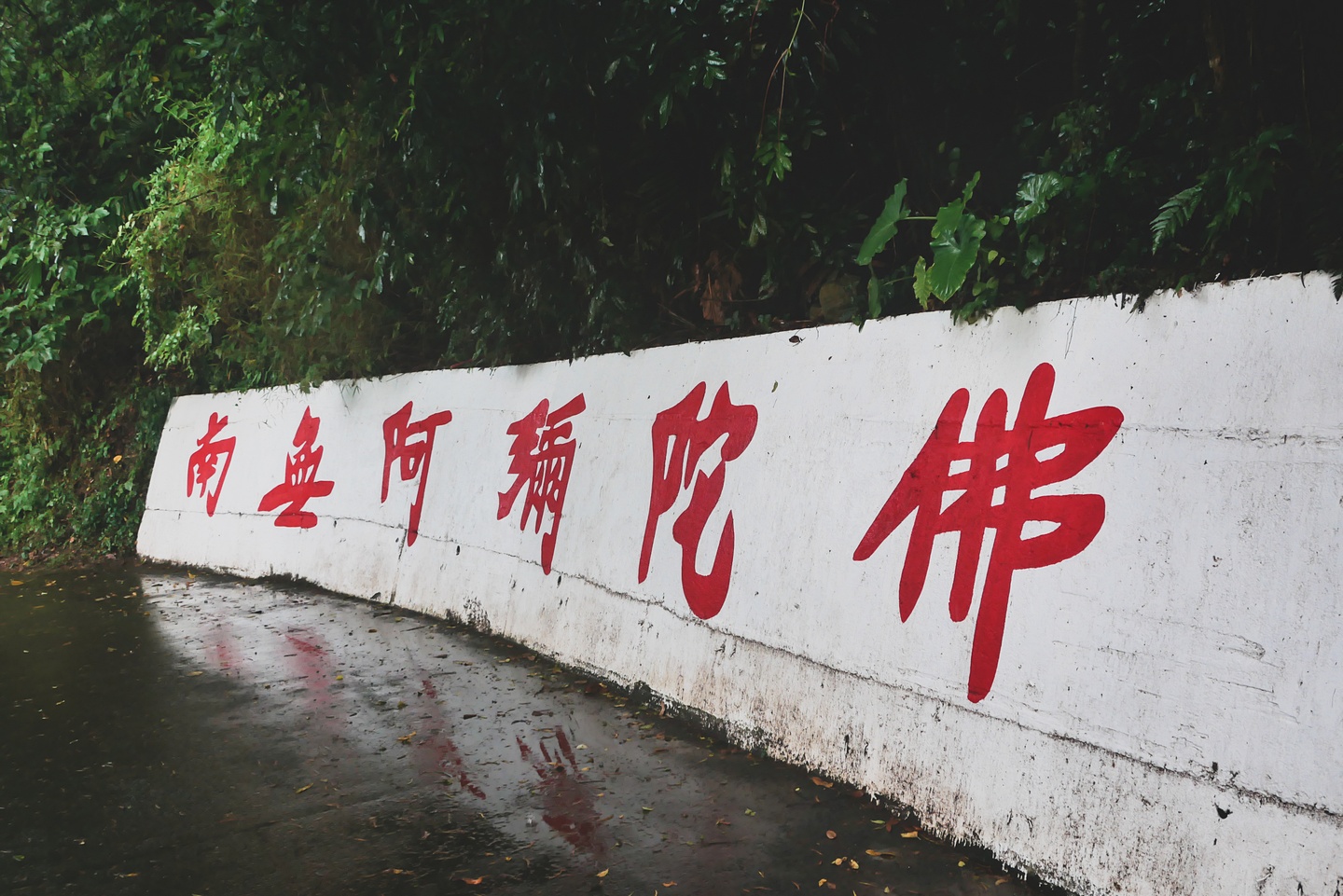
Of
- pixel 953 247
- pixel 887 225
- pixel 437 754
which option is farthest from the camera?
pixel 437 754

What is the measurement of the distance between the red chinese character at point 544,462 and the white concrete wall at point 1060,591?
440mm

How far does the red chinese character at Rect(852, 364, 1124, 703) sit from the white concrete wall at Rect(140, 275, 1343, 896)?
0.07ft

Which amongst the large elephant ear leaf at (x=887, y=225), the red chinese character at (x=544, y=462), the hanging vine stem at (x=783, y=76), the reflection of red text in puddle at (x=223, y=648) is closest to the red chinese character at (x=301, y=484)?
the reflection of red text in puddle at (x=223, y=648)

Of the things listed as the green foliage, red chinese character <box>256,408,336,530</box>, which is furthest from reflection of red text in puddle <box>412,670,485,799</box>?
red chinese character <box>256,408,336,530</box>

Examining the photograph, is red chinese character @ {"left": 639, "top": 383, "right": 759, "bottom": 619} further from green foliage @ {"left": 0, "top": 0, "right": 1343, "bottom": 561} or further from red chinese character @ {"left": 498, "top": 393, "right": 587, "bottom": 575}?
red chinese character @ {"left": 498, "top": 393, "right": 587, "bottom": 575}

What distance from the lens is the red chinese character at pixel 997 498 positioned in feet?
11.1

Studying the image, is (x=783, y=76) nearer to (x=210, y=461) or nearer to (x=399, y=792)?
(x=399, y=792)

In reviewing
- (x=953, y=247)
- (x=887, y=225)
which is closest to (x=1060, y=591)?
(x=953, y=247)

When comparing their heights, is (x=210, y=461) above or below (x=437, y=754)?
above

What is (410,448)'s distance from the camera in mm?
8250

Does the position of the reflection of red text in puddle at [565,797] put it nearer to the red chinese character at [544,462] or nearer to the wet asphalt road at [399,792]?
the wet asphalt road at [399,792]

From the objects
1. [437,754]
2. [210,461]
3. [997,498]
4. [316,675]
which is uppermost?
[997,498]

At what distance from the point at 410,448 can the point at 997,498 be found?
5.65 meters

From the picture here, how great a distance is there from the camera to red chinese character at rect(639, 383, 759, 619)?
194 inches
